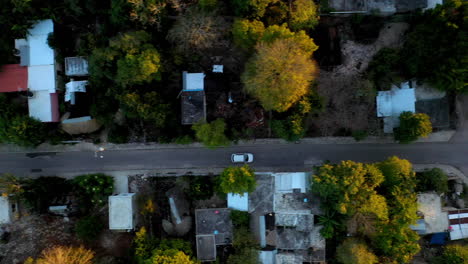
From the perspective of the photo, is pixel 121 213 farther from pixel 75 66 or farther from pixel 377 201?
pixel 377 201

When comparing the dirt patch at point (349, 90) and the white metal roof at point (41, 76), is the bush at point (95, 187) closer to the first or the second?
the white metal roof at point (41, 76)

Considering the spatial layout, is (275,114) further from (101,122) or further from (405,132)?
(101,122)

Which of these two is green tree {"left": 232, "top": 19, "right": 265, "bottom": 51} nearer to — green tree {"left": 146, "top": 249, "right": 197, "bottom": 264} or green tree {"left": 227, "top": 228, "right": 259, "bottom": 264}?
green tree {"left": 227, "top": 228, "right": 259, "bottom": 264}

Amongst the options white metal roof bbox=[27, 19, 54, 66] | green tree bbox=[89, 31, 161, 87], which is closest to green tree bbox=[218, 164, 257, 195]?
green tree bbox=[89, 31, 161, 87]

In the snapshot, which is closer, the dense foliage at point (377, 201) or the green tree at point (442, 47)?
the green tree at point (442, 47)

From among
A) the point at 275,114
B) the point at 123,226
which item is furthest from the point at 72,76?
the point at 275,114

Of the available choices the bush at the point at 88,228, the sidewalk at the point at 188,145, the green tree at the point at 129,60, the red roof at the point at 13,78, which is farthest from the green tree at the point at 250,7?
the bush at the point at 88,228

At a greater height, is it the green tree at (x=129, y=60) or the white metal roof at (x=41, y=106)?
the green tree at (x=129, y=60)
